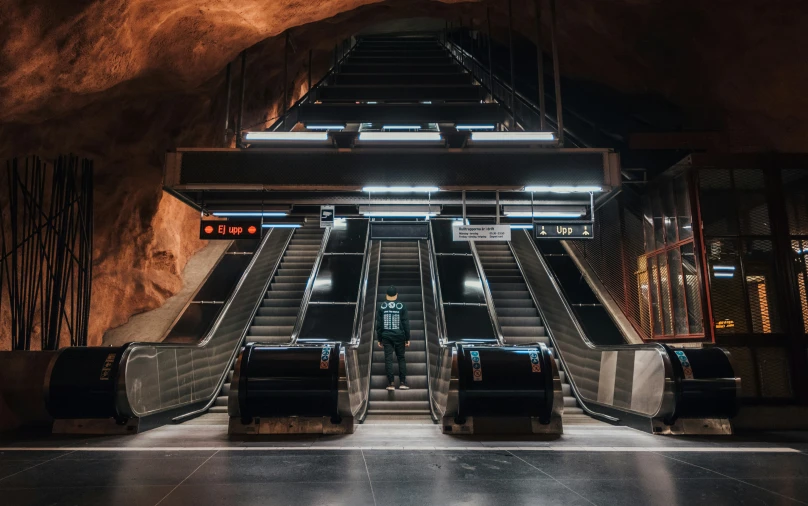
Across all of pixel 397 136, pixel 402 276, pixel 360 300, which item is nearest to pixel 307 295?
pixel 360 300

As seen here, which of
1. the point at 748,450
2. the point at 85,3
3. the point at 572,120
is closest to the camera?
the point at 748,450

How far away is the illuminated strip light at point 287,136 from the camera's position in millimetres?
7449

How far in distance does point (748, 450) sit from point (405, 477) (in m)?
3.44

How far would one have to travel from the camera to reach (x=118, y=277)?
10125 mm

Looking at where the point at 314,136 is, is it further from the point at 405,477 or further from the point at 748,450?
the point at 748,450

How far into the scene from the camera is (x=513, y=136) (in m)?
7.39

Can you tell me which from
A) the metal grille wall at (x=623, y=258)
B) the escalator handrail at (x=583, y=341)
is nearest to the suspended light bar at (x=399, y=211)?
the escalator handrail at (x=583, y=341)

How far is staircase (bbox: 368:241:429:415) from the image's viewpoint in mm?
7828

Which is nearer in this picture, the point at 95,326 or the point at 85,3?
the point at 85,3

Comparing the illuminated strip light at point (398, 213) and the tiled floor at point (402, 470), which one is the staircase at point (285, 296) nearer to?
Result: the illuminated strip light at point (398, 213)

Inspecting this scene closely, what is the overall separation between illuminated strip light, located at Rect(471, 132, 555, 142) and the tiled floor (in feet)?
13.6

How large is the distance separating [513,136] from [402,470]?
516 centimetres

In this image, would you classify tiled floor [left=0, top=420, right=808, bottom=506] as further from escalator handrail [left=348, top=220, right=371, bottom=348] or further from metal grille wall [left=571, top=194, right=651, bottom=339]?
metal grille wall [left=571, top=194, right=651, bottom=339]

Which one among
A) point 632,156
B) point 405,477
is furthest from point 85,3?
point 632,156
